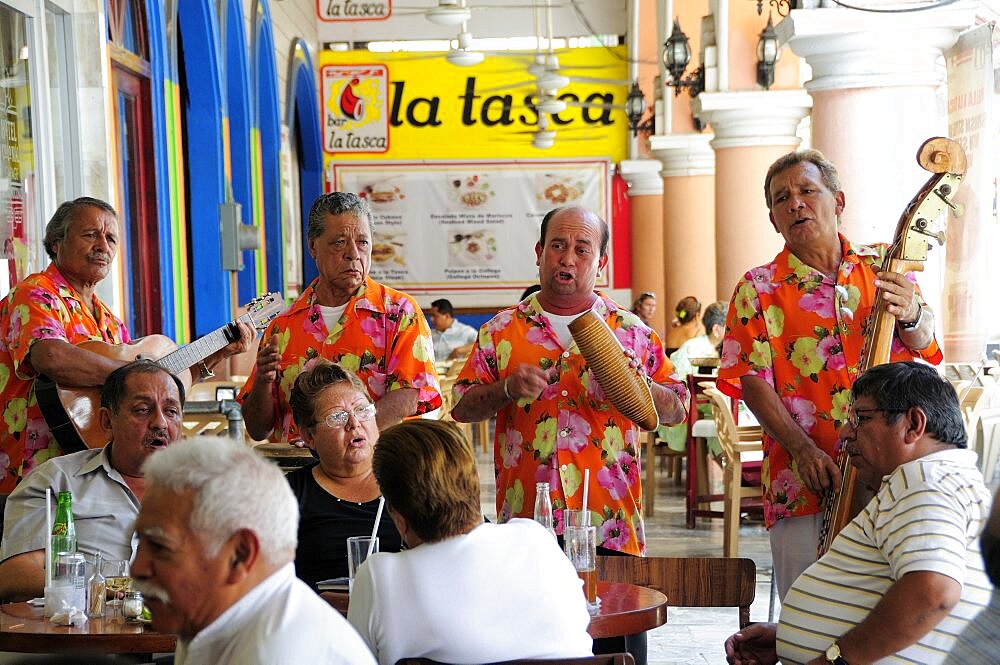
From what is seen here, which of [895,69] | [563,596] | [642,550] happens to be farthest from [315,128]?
[563,596]

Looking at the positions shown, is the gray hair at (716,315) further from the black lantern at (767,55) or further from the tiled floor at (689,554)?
the black lantern at (767,55)

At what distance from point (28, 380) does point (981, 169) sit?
11.7ft

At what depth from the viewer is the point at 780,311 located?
11.5ft

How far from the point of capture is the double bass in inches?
126

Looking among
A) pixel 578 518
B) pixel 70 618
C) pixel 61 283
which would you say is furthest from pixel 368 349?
pixel 70 618

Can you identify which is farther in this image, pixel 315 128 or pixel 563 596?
pixel 315 128

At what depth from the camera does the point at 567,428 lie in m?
3.52

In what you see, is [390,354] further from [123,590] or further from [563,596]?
[563,596]

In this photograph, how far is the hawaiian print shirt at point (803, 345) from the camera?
11.3 feet

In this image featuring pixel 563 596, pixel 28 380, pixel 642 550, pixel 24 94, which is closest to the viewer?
pixel 563 596

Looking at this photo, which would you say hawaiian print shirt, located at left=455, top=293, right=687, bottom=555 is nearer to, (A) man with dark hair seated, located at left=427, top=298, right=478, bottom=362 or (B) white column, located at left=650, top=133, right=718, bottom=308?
(A) man with dark hair seated, located at left=427, top=298, right=478, bottom=362

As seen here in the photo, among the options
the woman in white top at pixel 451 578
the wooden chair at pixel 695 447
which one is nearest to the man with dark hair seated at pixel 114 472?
the woman in white top at pixel 451 578

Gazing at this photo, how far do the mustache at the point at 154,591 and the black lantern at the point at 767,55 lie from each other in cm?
689

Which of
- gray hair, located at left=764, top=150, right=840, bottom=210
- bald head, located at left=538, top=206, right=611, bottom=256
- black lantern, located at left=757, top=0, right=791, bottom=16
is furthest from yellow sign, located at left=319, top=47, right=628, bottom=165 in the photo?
gray hair, located at left=764, top=150, right=840, bottom=210
